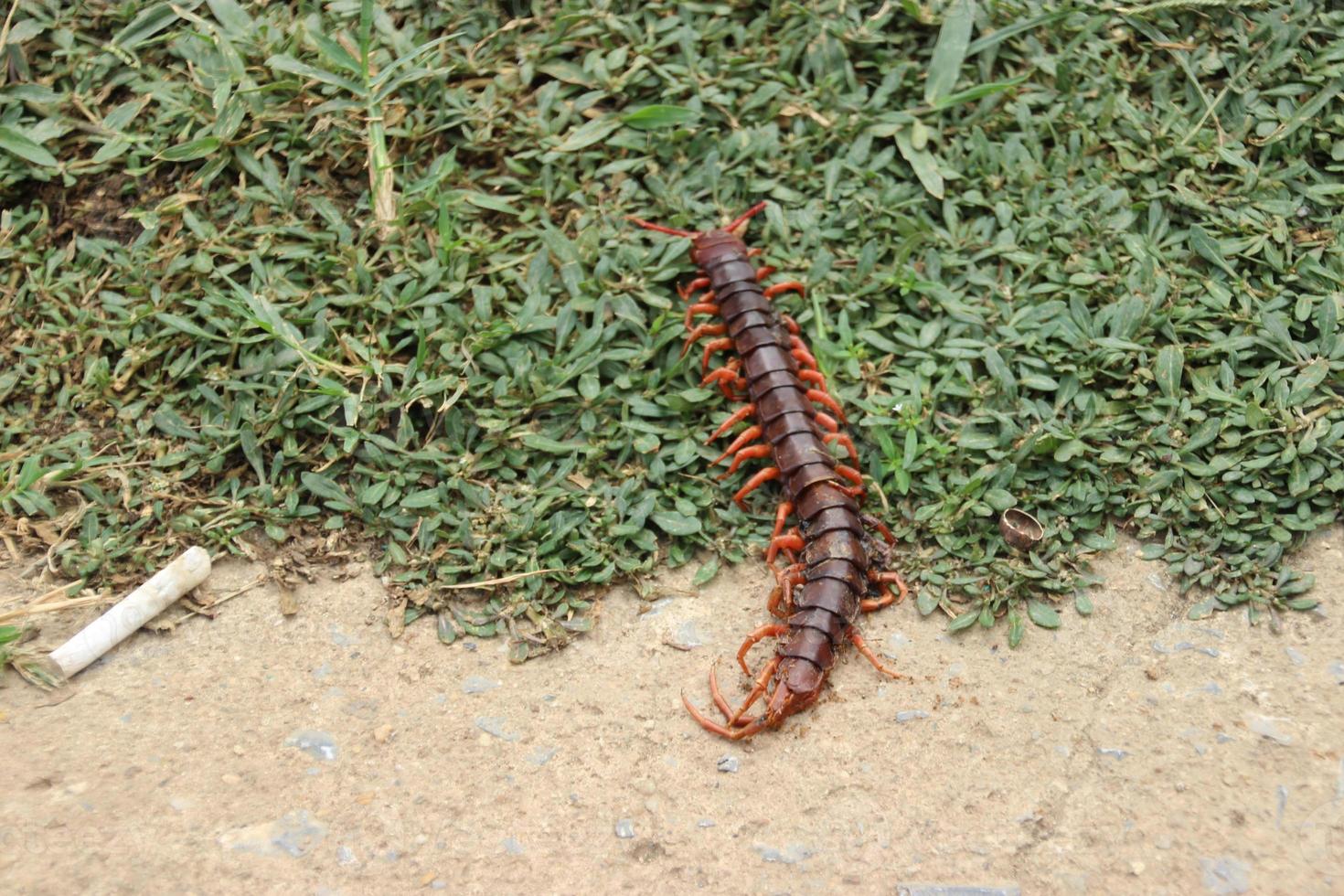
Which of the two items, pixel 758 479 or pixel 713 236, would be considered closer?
pixel 758 479

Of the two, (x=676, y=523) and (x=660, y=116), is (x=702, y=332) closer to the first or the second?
(x=676, y=523)

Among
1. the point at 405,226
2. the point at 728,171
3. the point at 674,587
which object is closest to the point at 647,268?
the point at 728,171

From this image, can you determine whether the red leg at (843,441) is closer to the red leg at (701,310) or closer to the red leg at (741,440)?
the red leg at (741,440)

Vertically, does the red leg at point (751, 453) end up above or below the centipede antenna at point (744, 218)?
below

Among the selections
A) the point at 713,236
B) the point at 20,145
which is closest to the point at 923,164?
the point at 713,236

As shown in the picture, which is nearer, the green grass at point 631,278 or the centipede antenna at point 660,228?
the green grass at point 631,278

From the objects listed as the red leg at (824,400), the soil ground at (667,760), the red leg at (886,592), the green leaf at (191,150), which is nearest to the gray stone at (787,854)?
the soil ground at (667,760)

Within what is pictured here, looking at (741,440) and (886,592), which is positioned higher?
(741,440)
